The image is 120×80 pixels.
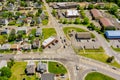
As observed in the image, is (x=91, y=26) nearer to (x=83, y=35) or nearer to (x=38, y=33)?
(x=83, y=35)

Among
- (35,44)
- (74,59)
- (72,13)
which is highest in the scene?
(72,13)

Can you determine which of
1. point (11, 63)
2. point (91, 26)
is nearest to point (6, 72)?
point (11, 63)

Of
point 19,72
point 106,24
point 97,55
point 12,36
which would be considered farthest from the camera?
point 106,24

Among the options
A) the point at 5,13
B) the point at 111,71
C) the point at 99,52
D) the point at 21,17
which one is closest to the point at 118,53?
the point at 99,52

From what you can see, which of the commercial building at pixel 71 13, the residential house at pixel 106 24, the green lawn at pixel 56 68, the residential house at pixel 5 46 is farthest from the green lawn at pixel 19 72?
the commercial building at pixel 71 13

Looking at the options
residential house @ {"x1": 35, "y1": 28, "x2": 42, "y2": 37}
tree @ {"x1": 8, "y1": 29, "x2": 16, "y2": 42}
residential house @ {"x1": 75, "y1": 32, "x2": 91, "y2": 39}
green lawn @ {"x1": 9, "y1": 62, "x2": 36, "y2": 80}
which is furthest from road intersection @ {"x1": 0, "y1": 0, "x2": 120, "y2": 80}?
residential house @ {"x1": 35, "y1": 28, "x2": 42, "y2": 37}

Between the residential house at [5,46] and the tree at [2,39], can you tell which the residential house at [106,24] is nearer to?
the residential house at [5,46]

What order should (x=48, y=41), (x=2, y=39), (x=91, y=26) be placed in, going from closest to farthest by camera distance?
(x=48, y=41) → (x=2, y=39) → (x=91, y=26)

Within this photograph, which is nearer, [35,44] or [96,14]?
[35,44]
